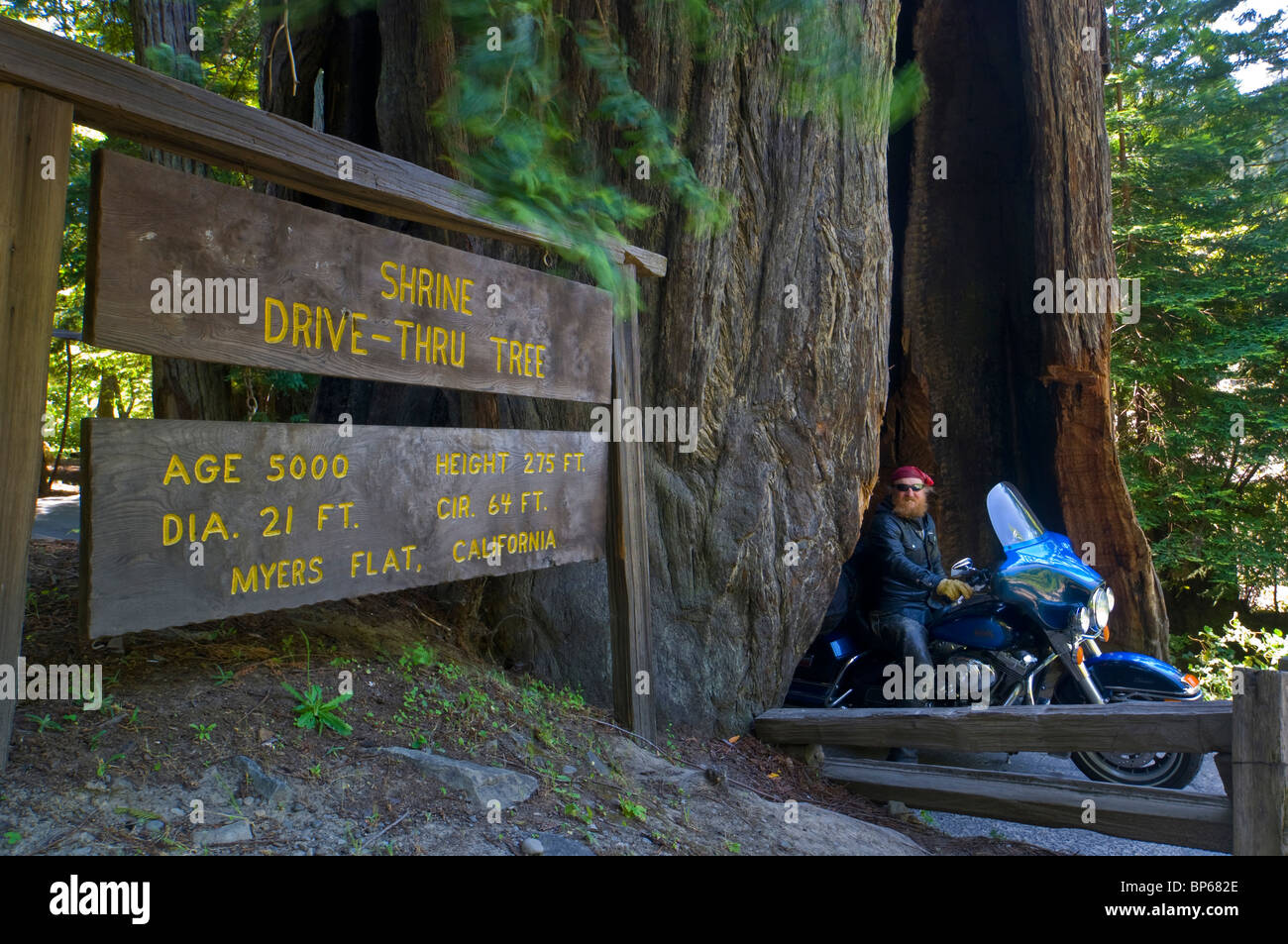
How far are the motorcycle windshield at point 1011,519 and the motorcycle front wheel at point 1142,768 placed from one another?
1246 millimetres

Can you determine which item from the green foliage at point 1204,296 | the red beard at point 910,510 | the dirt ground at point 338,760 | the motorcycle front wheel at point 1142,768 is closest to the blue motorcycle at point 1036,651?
the motorcycle front wheel at point 1142,768

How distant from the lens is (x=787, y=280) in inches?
216

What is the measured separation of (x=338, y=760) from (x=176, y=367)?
4.67 m

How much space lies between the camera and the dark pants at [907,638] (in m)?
5.96

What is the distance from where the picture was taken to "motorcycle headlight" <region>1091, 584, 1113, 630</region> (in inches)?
206

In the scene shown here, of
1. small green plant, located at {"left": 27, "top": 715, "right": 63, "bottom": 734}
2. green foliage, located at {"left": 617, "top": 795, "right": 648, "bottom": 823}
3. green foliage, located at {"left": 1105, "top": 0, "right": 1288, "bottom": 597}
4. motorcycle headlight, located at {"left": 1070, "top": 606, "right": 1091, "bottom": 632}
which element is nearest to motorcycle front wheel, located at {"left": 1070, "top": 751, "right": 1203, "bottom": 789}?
motorcycle headlight, located at {"left": 1070, "top": 606, "right": 1091, "bottom": 632}

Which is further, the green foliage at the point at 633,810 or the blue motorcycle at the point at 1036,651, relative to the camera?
the blue motorcycle at the point at 1036,651

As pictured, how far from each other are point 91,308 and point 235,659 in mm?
1553

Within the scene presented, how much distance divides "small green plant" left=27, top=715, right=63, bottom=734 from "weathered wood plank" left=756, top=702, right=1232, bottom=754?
3744mm

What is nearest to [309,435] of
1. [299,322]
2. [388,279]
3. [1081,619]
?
[299,322]

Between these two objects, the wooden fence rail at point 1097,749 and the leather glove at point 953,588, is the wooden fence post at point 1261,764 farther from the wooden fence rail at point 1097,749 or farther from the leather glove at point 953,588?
the leather glove at point 953,588

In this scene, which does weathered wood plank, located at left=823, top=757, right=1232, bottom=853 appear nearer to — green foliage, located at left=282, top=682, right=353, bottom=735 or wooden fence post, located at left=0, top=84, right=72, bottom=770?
green foliage, located at left=282, top=682, right=353, bottom=735
